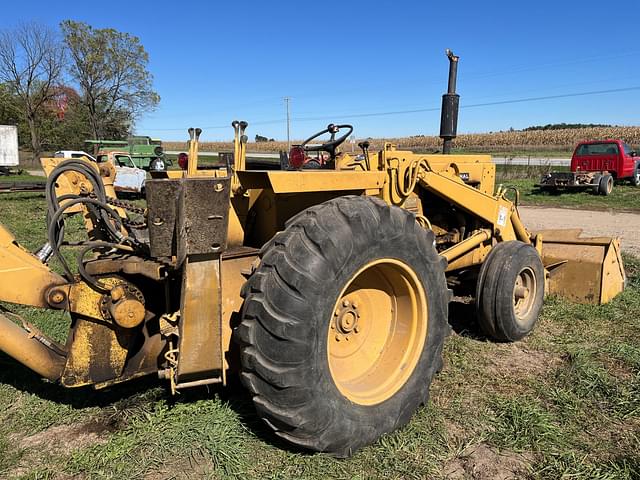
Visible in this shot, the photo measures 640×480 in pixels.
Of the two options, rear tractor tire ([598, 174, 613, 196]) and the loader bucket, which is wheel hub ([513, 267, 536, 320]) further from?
rear tractor tire ([598, 174, 613, 196])

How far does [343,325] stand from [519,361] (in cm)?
191

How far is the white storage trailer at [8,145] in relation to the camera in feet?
85.0

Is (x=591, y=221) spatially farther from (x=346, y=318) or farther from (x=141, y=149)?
(x=141, y=149)

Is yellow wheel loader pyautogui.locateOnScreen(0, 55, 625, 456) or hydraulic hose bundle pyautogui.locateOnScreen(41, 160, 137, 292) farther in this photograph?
hydraulic hose bundle pyautogui.locateOnScreen(41, 160, 137, 292)

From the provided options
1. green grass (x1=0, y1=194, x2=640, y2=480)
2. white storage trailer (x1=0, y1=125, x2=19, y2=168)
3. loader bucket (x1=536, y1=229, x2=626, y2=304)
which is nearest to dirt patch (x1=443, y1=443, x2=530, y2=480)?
green grass (x1=0, y1=194, x2=640, y2=480)

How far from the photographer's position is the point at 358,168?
161 inches

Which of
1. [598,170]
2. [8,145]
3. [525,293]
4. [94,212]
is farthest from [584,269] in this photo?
[8,145]

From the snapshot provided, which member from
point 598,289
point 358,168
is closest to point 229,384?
point 358,168

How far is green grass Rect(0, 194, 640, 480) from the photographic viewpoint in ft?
8.75

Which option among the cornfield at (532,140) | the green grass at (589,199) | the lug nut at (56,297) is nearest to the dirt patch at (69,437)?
the lug nut at (56,297)

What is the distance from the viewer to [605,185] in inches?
675

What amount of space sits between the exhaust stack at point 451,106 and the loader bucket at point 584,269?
197 centimetres

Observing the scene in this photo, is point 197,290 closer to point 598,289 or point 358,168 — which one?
point 358,168

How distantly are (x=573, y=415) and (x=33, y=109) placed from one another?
49094mm
